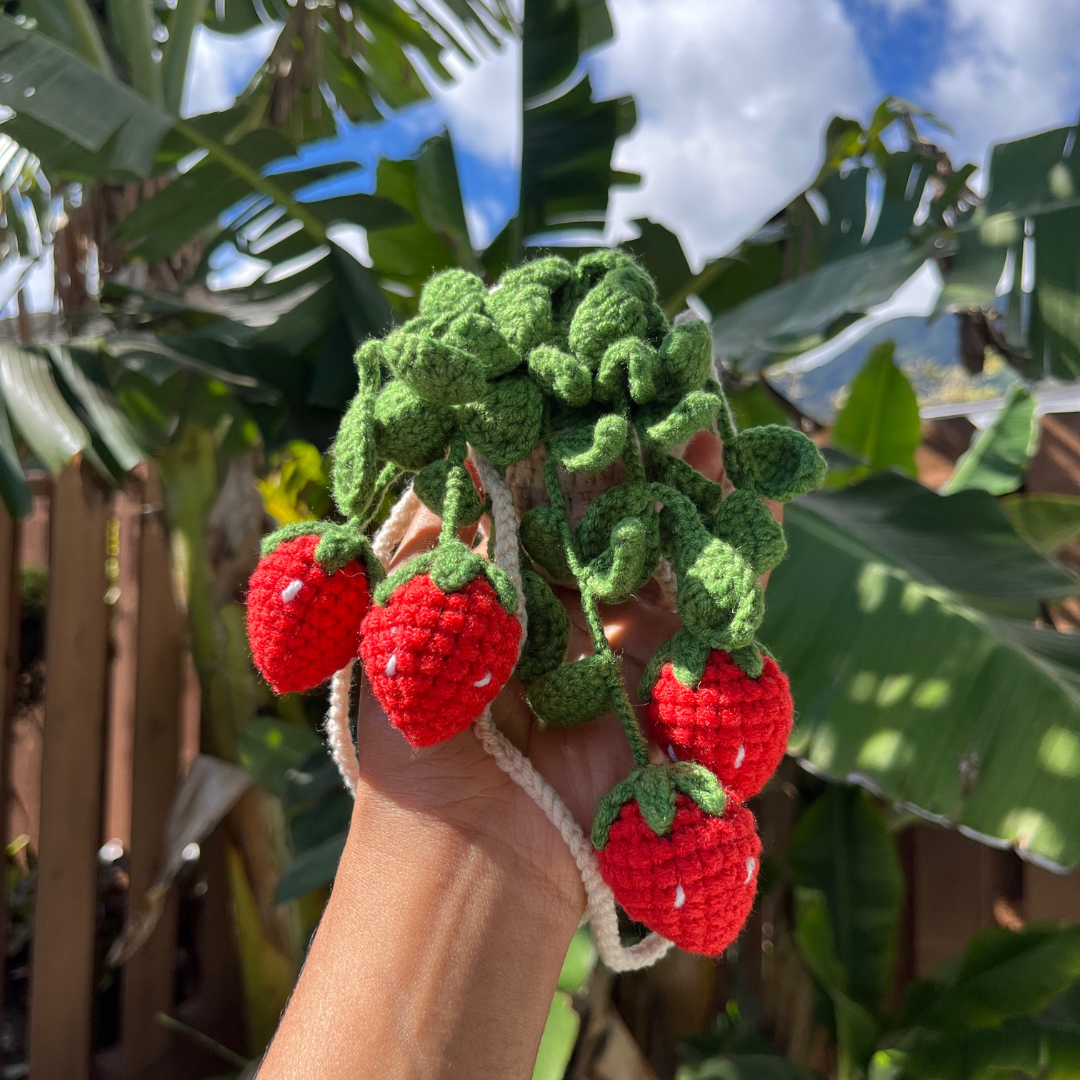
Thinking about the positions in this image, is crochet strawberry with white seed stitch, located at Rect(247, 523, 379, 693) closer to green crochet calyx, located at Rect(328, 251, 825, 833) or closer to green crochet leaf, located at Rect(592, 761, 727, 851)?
green crochet calyx, located at Rect(328, 251, 825, 833)

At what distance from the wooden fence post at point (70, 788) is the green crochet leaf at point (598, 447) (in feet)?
4.98

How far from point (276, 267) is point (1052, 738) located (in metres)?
1.49

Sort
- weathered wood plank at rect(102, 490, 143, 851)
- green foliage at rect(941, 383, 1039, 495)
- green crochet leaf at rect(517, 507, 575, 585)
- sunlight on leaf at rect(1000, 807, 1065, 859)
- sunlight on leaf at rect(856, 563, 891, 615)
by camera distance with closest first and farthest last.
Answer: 1. green crochet leaf at rect(517, 507, 575, 585)
2. sunlight on leaf at rect(1000, 807, 1065, 859)
3. sunlight on leaf at rect(856, 563, 891, 615)
4. green foliage at rect(941, 383, 1039, 495)
5. weathered wood plank at rect(102, 490, 143, 851)

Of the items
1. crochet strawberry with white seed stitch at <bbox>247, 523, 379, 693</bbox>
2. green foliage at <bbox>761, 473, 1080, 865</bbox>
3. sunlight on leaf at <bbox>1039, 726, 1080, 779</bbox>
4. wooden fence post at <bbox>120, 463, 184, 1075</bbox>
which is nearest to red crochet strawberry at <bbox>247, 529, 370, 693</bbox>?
crochet strawberry with white seed stitch at <bbox>247, 523, 379, 693</bbox>

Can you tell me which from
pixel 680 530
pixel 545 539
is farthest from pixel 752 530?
pixel 545 539

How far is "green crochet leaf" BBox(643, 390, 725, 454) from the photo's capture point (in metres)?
0.55

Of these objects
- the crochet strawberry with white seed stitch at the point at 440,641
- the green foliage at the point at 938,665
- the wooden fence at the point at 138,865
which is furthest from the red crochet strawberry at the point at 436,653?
the wooden fence at the point at 138,865

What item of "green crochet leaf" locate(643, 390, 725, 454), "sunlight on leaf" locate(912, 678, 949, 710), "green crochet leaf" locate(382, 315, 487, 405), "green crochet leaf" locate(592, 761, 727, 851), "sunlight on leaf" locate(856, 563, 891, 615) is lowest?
"sunlight on leaf" locate(912, 678, 949, 710)

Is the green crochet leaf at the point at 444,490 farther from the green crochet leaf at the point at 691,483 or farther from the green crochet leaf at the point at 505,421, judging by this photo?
the green crochet leaf at the point at 691,483

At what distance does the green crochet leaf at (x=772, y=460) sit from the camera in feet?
1.91

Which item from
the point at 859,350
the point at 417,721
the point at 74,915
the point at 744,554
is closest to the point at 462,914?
the point at 417,721

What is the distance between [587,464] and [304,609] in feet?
0.73

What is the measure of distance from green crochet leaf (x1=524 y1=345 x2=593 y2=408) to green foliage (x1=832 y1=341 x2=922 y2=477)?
4.19 feet

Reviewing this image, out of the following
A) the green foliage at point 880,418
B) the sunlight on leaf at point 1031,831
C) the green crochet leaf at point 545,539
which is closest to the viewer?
the green crochet leaf at point 545,539
